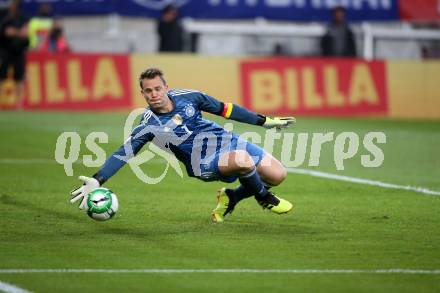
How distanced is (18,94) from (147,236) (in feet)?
49.5

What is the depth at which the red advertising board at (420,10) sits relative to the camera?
1098 inches

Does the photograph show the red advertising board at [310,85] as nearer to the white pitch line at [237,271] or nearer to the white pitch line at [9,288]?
the white pitch line at [237,271]

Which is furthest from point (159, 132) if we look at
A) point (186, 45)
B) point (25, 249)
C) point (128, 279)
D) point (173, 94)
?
point (186, 45)

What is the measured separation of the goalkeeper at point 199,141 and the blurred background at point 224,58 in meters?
14.1

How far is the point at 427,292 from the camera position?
6957mm

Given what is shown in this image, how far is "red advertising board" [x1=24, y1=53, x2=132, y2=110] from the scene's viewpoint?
2381 centimetres

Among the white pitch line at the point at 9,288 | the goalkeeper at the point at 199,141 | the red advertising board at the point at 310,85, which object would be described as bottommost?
the red advertising board at the point at 310,85

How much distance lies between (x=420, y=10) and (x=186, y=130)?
764 inches

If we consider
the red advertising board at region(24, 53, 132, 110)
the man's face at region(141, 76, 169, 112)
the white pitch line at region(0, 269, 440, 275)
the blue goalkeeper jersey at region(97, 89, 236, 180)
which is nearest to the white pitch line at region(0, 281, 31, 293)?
the white pitch line at region(0, 269, 440, 275)

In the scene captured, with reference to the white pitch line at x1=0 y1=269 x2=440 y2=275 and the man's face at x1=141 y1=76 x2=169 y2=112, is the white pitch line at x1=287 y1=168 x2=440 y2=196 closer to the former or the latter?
the man's face at x1=141 y1=76 x2=169 y2=112

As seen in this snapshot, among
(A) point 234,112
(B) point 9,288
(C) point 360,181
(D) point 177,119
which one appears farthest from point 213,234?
(C) point 360,181

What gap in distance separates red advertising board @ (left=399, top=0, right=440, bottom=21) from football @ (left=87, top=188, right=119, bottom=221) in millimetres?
19935

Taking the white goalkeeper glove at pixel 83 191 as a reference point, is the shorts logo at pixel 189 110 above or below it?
above

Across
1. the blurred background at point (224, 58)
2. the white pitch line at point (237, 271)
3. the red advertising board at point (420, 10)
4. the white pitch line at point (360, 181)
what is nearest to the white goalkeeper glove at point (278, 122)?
the white pitch line at point (237, 271)
